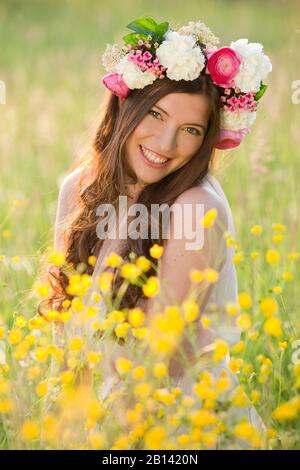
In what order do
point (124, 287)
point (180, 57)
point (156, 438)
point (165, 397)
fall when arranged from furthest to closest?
1. point (180, 57)
2. point (124, 287)
3. point (165, 397)
4. point (156, 438)

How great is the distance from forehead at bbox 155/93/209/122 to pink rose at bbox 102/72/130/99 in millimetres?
183

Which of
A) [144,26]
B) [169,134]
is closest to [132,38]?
[144,26]

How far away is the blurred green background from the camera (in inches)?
170

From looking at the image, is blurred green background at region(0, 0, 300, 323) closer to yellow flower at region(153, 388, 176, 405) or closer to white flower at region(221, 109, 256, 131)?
white flower at region(221, 109, 256, 131)

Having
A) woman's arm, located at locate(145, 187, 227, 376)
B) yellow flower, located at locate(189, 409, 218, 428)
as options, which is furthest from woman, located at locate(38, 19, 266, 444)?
yellow flower, located at locate(189, 409, 218, 428)

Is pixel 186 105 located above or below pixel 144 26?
below

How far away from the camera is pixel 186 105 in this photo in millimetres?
3008

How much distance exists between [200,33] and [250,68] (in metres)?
0.22

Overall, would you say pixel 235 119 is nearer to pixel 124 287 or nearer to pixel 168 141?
pixel 168 141

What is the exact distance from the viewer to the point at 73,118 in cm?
702

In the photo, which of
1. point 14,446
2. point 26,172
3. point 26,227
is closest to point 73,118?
point 26,172

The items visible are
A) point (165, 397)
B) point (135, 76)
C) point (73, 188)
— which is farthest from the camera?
point (73, 188)

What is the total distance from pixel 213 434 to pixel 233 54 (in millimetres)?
1416
